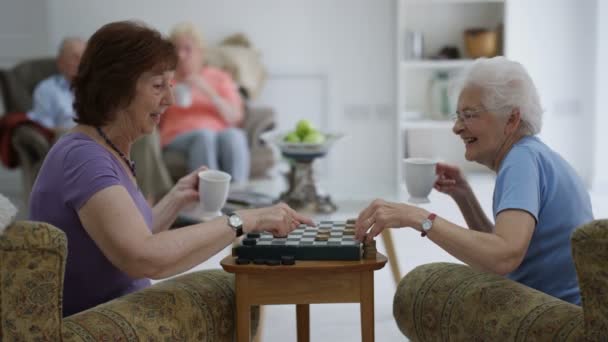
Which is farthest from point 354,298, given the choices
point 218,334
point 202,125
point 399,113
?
point 399,113

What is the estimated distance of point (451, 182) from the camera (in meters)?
2.12

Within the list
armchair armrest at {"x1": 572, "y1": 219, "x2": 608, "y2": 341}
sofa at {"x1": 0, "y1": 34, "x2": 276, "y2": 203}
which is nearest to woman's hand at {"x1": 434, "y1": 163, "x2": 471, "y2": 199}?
armchair armrest at {"x1": 572, "y1": 219, "x2": 608, "y2": 341}

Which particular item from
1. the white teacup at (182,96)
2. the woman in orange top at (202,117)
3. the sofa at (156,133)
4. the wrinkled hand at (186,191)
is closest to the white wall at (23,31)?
the sofa at (156,133)

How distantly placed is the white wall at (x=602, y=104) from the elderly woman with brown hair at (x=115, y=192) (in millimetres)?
3915

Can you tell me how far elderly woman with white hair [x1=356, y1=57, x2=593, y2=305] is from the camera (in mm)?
1597

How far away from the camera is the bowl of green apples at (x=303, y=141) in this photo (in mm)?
3373

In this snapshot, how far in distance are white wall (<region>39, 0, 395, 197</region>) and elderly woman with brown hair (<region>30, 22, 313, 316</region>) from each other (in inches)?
153

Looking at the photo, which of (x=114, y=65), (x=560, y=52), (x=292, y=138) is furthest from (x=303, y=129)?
(x=560, y=52)

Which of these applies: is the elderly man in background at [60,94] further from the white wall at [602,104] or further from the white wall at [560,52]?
the white wall at [602,104]

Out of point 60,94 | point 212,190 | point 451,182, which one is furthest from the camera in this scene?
point 60,94

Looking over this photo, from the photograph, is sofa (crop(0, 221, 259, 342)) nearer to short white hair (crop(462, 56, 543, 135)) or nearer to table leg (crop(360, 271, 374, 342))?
table leg (crop(360, 271, 374, 342))

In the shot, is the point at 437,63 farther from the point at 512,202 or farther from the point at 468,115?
the point at 512,202

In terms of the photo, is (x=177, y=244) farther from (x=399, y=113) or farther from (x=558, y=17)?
(x=558, y=17)

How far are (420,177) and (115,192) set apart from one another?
84 cm
